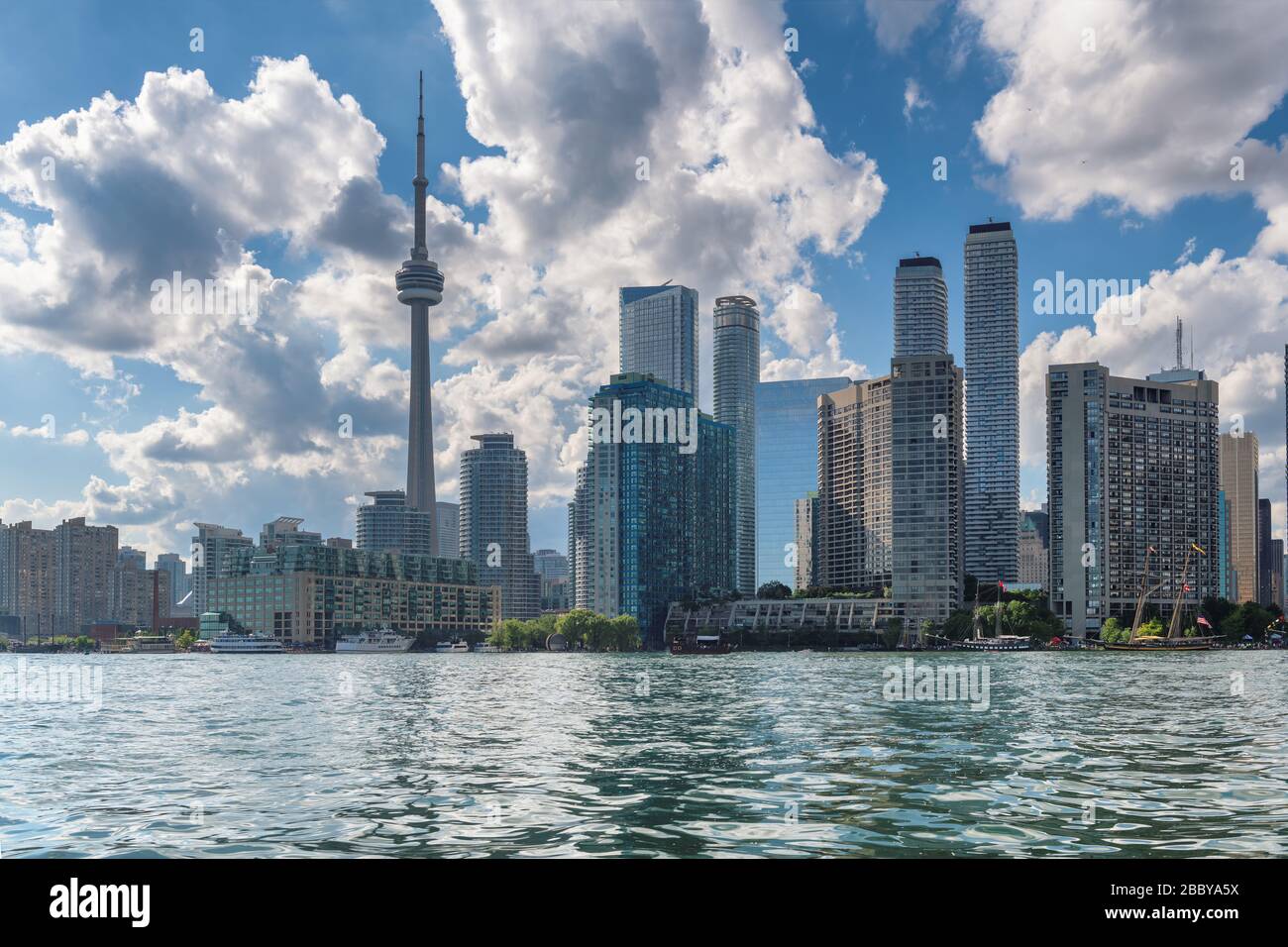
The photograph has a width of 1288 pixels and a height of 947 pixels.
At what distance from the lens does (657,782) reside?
2919cm

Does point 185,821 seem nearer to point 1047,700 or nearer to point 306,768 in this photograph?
point 306,768

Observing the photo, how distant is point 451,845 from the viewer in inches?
788

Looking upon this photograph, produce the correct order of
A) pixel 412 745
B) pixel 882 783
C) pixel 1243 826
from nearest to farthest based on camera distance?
pixel 1243 826, pixel 882 783, pixel 412 745

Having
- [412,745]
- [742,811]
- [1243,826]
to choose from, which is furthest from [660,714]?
[1243,826]

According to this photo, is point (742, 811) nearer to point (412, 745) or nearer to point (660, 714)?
point (412, 745)

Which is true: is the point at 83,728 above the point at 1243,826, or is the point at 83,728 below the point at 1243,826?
below

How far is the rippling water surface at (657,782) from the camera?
20.6 m

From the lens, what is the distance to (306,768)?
106ft

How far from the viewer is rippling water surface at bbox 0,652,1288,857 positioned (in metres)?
20.6
